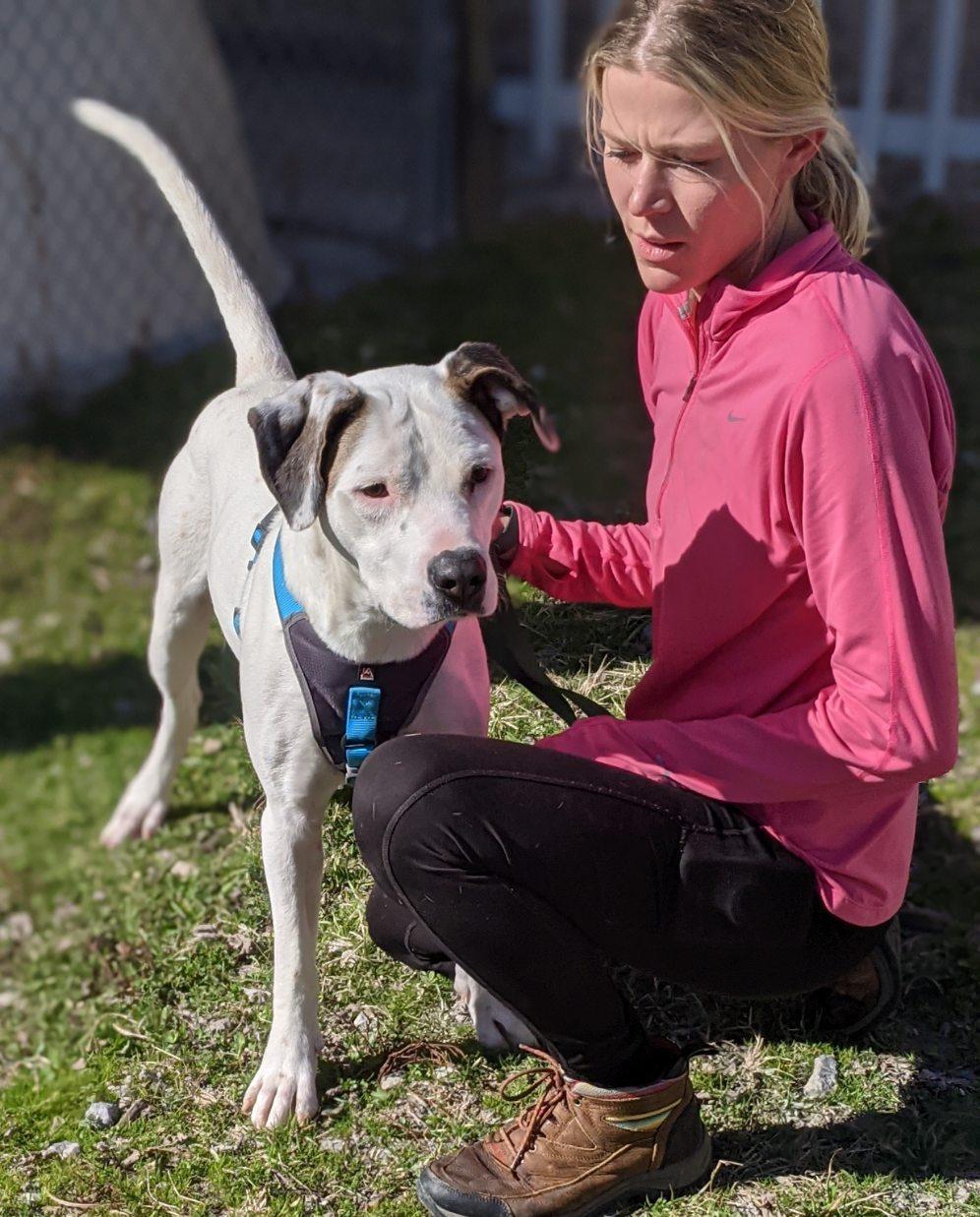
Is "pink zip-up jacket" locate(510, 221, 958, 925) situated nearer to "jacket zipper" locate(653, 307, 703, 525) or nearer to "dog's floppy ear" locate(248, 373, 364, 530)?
"jacket zipper" locate(653, 307, 703, 525)

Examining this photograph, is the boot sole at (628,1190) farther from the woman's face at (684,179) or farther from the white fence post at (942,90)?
the white fence post at (942,90)

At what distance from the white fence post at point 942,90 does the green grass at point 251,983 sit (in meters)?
2.38

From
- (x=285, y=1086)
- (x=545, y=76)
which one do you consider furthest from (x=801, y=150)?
(x=545, y=76)

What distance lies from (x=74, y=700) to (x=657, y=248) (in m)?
3.54

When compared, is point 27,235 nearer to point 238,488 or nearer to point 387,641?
point 238,488

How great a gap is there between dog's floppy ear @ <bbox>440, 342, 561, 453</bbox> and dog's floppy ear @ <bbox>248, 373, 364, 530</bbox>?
175 mm

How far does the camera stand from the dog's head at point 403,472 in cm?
238

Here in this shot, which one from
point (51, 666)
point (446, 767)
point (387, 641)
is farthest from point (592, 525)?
point (51, 666)

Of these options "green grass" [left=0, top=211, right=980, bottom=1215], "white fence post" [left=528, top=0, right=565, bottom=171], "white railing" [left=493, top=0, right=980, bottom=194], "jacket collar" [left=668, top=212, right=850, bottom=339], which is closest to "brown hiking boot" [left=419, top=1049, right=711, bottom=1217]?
"green grass" [left=0, top=211, right=980, bottom=1215]

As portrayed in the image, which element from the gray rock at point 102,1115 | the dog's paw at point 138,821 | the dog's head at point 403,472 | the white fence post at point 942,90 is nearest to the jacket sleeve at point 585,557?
the dog's head at point 403,472

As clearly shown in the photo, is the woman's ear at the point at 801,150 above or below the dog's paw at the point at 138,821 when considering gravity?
above

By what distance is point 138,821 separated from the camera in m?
4.24

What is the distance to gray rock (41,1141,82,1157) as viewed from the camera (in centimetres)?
296

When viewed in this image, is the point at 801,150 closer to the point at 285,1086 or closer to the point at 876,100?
the point at 285,1086
